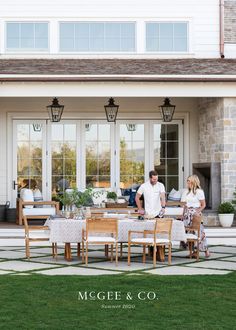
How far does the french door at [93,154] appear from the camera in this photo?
19.9 m

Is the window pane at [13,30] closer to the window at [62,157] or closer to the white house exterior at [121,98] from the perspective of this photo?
the white house exterior at [121,98]

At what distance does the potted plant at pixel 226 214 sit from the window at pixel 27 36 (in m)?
6.69

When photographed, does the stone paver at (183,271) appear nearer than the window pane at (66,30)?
Yes

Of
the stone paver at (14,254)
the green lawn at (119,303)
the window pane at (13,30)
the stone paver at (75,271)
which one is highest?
the window pane at (13,30)

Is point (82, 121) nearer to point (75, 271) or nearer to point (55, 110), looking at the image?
point (55, 110)

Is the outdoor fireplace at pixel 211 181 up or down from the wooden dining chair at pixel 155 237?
up

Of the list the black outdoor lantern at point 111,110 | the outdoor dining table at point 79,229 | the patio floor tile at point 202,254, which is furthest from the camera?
the black outdoor lantern at point 111,110

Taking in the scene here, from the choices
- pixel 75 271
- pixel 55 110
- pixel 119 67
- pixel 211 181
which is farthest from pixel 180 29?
pixel 75 271

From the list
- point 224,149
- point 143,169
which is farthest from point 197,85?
point 143,169

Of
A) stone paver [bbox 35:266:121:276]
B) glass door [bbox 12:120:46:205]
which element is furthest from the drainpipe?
stone paver [bbox 35:266:121:276]

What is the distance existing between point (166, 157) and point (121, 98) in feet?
6.28

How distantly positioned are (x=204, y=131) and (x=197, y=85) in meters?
1.96

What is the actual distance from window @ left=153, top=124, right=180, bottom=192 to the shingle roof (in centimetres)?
176

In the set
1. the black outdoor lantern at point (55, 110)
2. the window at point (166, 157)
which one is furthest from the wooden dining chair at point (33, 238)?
the window at point (166, 157)
